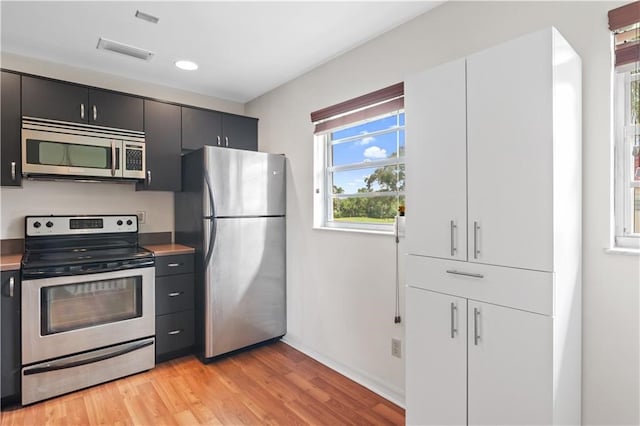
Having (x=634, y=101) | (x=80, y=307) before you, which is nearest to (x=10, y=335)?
(x=80, y=307)

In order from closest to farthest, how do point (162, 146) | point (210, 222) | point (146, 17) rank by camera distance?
point (146, 17), point (210, 222), point (162, 146)

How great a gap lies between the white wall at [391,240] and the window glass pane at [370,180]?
1.00ft

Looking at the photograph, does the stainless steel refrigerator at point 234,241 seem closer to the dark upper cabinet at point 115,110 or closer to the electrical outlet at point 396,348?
the dark upper cabinet at point 115,110

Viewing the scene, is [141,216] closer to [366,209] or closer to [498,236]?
[366,209]

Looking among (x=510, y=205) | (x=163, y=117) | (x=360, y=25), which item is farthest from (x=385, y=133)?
(x=163, y=117)

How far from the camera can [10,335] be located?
2.23 metres

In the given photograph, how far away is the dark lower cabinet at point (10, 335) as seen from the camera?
2211 millimetres

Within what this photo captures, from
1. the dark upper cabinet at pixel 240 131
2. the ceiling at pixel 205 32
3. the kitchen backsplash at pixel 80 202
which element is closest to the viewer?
the ceiling at pixel 205 32

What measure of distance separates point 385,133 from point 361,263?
0.96m

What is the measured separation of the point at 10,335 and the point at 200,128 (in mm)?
2127

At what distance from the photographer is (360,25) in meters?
2.30

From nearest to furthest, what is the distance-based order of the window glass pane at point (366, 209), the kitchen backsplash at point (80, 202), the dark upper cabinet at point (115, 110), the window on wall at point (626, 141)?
the window on wall at point (626, 141), the window glass pane at point (366, 209), the kitchen backsplash at point (80, 202), the dark upper cabinet at point (115, 110)

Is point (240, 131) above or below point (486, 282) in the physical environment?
above

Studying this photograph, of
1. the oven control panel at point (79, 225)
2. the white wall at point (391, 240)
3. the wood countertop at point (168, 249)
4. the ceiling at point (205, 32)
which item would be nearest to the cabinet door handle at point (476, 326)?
the white wall at point (391, 240)
